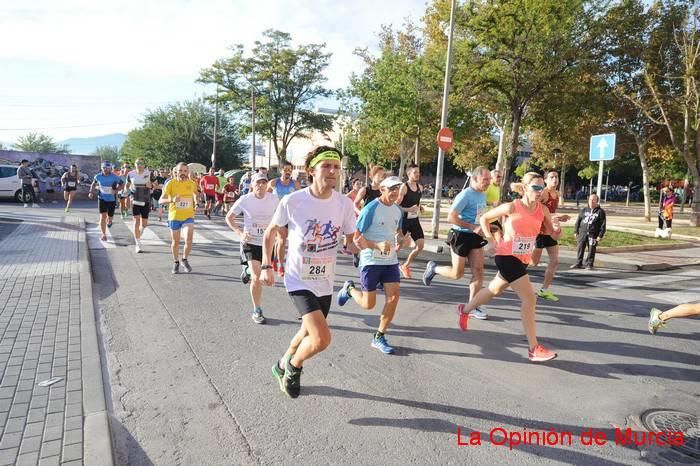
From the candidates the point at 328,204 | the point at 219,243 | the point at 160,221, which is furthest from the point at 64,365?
the point at 160,221

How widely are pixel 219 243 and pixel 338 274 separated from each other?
444 centimetres

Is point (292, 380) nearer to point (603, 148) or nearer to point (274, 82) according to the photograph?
point (603, 148)

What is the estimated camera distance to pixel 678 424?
3471mm

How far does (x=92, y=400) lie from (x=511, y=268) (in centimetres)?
385

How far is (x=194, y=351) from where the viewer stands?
462cm

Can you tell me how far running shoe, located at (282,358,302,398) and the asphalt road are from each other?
3.5 inches

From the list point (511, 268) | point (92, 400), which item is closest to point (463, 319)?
point (511, 268)

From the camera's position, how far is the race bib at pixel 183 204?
26.1ft

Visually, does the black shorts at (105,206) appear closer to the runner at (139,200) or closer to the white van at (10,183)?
the runner at (139,200)

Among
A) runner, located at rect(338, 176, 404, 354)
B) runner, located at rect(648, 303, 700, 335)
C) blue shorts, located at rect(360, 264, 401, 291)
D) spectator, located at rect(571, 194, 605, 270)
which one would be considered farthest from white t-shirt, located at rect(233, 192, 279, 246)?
spectator, located at rect(571, 194, 605, 270)

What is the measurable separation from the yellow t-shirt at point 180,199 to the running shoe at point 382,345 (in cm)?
464

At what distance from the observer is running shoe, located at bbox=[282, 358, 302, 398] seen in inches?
143

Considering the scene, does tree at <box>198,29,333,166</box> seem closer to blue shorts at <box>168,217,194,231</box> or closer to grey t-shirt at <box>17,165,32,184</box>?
grey t-shirt at <box>17,165,32,184</box>

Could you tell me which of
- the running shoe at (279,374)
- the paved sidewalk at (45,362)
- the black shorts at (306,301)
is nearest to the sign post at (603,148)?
the black shorts at (306,301)
